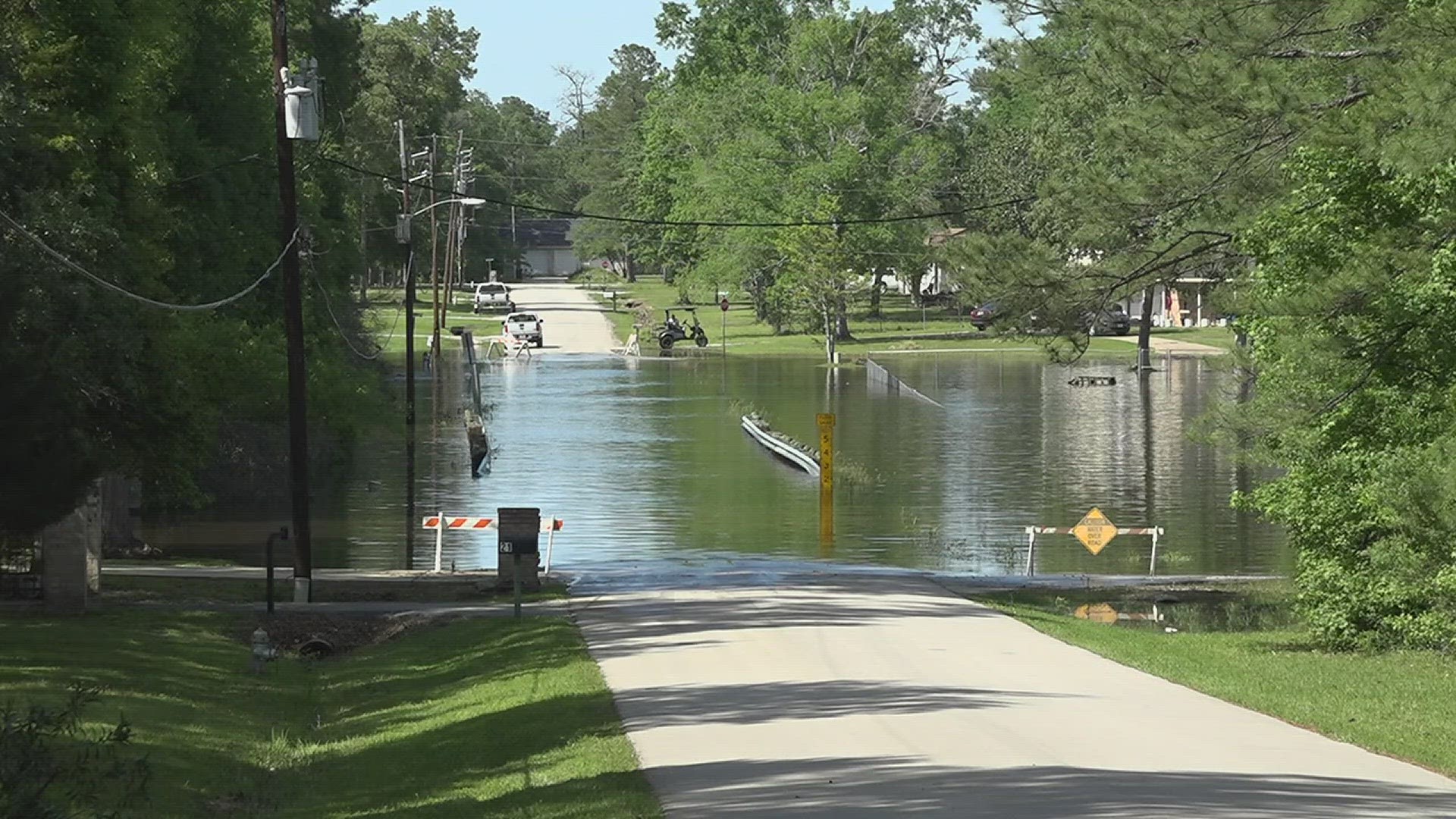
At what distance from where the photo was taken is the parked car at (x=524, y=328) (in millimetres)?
95812

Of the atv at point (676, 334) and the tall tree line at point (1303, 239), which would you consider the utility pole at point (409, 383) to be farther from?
the atv at point (676, 334)

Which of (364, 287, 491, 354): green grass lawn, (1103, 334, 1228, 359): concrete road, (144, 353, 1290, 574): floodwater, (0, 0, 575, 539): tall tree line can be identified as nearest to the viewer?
(0, 0, 575, 539): tall tree line

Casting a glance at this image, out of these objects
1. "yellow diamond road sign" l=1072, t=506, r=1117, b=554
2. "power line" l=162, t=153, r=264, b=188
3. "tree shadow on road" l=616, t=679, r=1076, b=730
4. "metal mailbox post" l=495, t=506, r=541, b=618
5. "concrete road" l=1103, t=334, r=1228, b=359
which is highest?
"power line" l=162, t=153, r=264, b=188

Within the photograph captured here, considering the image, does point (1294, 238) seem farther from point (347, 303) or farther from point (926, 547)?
point (347, 303)

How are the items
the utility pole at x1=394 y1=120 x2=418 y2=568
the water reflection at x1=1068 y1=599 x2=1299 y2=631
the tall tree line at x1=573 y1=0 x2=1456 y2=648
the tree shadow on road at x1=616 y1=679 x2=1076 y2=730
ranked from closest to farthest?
1. the tree shadow on road at x1=616 y1=679 x2=1076 y2=730
2. the tall tree line at x1=573 y1=0 x2=1456 y2=648
3. the water reflection at x1=1068 y1=599 x2=1299 y2=631
4. the utility pole at x1=394 y1=120 x2=418 y2=568

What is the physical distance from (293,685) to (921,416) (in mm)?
42960

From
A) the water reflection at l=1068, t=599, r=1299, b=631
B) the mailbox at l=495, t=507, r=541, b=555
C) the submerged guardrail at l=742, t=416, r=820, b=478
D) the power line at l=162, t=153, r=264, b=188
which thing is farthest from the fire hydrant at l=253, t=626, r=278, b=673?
A: the submerged guardrail at l=742, t=416, r=820, b=478

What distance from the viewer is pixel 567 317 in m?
122

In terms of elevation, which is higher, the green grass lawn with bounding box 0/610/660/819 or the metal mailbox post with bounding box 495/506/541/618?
the metal mailbox post with bounding box 495/506/541/618

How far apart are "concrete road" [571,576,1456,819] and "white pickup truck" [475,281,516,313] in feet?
312

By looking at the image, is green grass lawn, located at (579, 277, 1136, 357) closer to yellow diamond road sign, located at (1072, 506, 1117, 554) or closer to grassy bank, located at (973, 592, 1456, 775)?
yellow diamond road sign, located at (1072, 506, 1117, 554)

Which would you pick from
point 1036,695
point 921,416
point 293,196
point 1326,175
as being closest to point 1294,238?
point 1326,175

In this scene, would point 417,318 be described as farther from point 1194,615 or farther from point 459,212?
point 1194,615

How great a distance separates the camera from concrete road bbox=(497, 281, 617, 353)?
101812 millimetres
